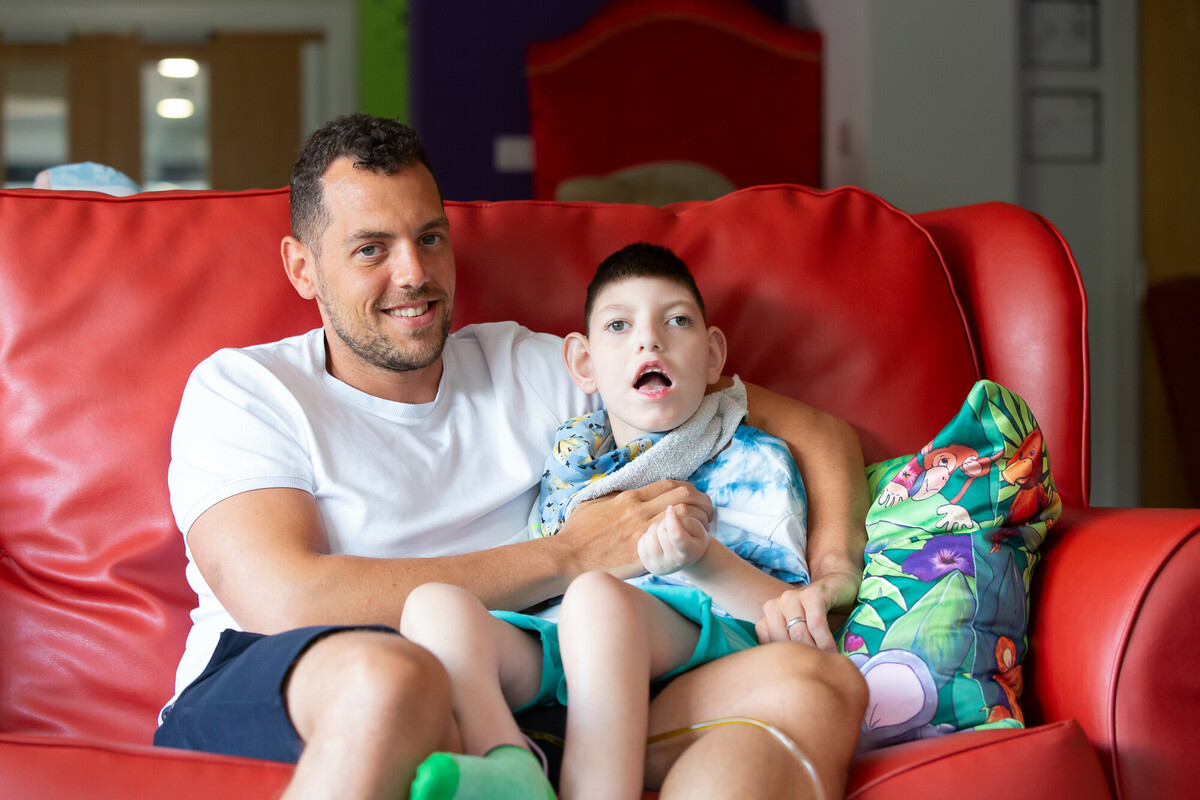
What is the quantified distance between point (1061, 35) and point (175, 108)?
3522 mm

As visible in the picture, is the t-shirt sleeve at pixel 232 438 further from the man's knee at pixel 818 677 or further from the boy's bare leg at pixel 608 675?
the man's knee at pixel 818 677

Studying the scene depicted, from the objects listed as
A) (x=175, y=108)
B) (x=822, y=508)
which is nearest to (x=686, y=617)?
(x=822, y=508)

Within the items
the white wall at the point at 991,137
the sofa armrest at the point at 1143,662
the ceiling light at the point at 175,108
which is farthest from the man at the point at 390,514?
the ceiling light at the point at 175,108

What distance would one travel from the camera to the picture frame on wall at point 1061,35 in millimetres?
3588

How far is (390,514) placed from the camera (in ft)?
4.23

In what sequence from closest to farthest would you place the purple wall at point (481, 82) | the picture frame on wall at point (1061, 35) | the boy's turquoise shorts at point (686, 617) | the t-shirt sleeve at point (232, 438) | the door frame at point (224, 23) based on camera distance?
the boy's turquoise shorts at point (686, 617) < the t-shirt sleeve at point (232, 438) < the picture frame on wall at point (1061, 35) < the purple wall at point (481, 82) < the door frame at point (224, 23)

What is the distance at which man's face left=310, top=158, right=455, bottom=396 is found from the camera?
1333 millimetres

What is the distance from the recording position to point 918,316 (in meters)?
1.55

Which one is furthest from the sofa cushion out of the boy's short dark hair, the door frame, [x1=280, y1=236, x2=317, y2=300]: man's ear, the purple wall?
the door frame

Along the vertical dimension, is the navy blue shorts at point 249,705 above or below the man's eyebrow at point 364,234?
below

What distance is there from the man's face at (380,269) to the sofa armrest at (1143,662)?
844mm

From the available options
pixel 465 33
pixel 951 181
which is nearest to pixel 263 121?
pixel 465 33

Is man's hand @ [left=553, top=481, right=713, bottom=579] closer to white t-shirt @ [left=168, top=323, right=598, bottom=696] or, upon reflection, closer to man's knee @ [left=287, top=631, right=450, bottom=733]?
white t-shirt @ [left=168, top=323, right=598, bottom=696]

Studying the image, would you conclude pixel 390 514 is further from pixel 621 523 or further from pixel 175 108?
pixel 175 108
